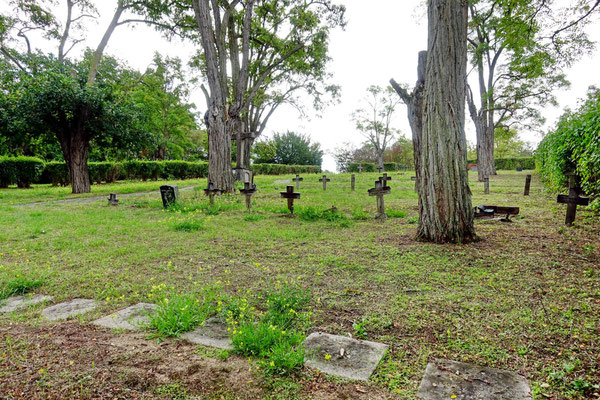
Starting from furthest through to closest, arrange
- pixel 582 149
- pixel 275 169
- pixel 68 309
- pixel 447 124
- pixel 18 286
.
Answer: pixel 275 169 → pixel 582 149 → pixel 447 124 → pixel 18 286 → pixel 68 309

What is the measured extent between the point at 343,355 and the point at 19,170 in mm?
21978

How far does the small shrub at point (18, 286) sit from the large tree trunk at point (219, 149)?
8416 mm

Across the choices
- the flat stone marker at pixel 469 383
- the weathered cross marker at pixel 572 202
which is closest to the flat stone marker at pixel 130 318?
the flat stone marker at pixel 469 383

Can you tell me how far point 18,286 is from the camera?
3.35 meters

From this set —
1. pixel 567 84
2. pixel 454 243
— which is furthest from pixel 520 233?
pixel 567 84

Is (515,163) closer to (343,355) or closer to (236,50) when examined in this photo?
(236,50)

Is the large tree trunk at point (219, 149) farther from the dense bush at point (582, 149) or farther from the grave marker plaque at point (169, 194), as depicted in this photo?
the dense bush at point (582, 149)

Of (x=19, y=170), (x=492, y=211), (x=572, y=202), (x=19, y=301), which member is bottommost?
(x=19, y=301)

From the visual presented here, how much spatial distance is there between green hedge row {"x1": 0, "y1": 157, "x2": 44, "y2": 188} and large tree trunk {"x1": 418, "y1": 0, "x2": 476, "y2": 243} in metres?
20.9

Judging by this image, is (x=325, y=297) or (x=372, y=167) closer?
(x=325, y=297)

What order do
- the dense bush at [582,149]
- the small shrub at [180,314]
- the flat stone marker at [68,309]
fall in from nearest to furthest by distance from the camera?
1. the small shrub at [180,314]
2. the flat stone marker at [68,309]
3. the dense bush at [582,149]

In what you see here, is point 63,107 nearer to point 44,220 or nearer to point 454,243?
point 44,220

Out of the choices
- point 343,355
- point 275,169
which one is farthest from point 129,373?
point 275,169

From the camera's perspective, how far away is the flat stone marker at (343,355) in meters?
1.88
